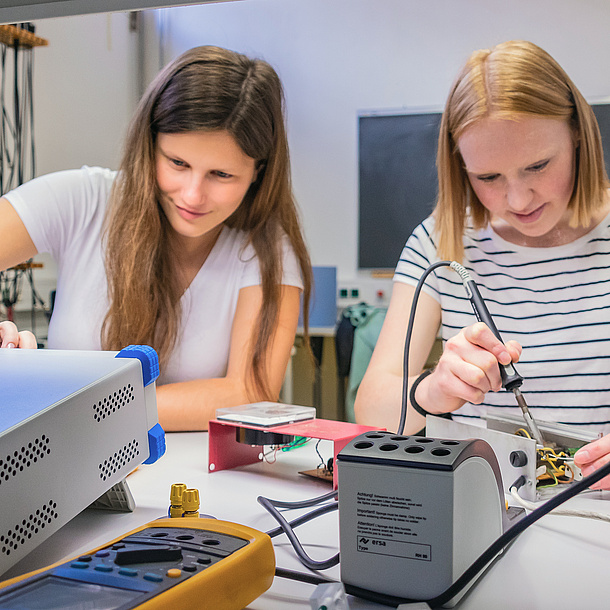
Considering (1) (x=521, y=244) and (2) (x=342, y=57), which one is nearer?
(1) (x=521, y=244)

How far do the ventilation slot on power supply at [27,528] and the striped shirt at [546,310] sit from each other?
82 cm

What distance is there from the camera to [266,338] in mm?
1211

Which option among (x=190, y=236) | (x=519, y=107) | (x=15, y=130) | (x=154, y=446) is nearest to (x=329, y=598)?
(x=154, y=446)

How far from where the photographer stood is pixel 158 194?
1.22 m

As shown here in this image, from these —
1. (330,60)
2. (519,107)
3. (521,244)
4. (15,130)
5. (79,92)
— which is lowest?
(521,244)

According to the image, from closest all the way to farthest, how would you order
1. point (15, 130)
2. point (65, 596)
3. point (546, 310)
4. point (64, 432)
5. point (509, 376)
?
1. point (65, 596)
2. point (64, 432)
3. point (509, 376)
4. point (546, 310)
5. point (15, 130)

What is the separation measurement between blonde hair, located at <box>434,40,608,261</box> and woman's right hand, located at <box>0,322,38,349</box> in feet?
2.36

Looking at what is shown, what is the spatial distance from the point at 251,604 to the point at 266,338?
0.80 meters

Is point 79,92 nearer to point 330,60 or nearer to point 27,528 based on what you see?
point 330,60

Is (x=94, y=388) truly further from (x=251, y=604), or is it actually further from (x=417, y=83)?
(x=417, y=83)

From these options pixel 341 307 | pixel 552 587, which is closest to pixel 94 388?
pixel 552 587

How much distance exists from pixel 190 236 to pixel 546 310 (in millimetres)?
693

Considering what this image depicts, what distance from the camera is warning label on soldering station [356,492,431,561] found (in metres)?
0.41

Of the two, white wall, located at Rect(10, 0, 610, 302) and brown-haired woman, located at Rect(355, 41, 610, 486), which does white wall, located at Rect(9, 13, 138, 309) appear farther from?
brown-haired woman, located at Rect(355, 41, 610, 486)
